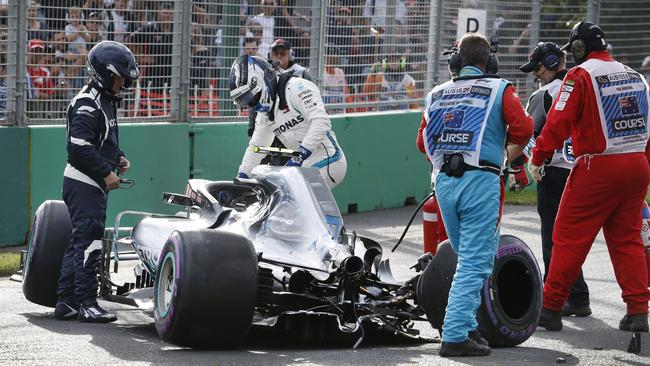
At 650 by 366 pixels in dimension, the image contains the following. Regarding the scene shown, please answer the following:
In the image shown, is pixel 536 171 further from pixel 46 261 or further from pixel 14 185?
pixel 14 185

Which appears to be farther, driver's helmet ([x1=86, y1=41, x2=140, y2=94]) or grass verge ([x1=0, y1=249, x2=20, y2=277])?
grass verge ([x1=0, y1=249, x2=20, y2=277])

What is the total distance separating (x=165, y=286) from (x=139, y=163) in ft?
17.2

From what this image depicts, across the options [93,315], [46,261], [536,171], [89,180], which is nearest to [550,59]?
[536,171]

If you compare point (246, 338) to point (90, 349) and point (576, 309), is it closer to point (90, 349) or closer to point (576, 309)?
point (90, 349)

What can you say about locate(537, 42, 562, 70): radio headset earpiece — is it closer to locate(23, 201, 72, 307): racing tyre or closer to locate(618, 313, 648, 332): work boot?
locate(618, 313, 648, 332): work boot

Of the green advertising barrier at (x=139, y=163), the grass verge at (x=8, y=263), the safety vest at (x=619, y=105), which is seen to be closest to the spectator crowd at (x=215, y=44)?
the green advertising barrier at (x=139, y=163)

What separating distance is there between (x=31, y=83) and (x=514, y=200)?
7300mm

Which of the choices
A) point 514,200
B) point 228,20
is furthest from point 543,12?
point 228,20

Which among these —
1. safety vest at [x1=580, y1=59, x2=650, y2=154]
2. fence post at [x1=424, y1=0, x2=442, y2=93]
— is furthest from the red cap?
fence post at [x1=424, y1=0, x2=442, y2=93]

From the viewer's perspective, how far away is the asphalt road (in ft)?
22.7

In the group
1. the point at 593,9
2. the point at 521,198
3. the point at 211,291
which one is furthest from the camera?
the point at 593,9

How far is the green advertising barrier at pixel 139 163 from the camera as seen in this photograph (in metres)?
11.8

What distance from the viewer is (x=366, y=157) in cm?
1514

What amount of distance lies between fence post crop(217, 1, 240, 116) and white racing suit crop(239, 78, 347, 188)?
2.83 m
